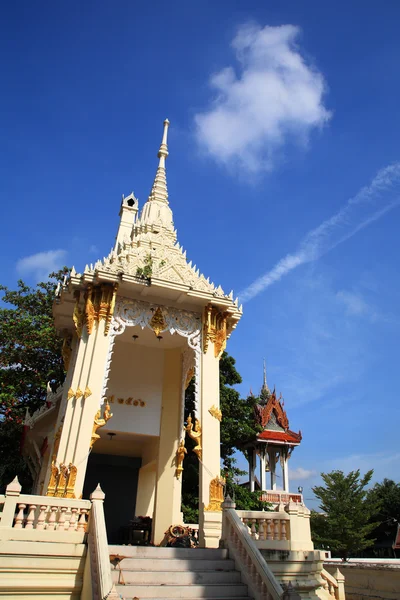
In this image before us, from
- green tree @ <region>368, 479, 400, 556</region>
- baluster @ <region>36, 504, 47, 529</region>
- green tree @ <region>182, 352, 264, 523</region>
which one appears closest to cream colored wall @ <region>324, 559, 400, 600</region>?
green tree @ <region>182, 352, 264, 523</region>

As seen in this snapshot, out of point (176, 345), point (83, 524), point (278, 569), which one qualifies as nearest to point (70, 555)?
point (83, 524)

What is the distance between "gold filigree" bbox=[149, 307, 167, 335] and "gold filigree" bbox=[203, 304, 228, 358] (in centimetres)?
101

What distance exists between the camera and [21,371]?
17.7 m

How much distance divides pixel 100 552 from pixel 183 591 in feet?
4.27

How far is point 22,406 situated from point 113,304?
10093 mm

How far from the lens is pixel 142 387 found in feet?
41.8

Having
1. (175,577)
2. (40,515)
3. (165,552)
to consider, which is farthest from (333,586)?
(40,515)

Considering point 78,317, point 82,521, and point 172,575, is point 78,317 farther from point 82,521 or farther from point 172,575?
point 172,575

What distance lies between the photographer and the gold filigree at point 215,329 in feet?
35.4

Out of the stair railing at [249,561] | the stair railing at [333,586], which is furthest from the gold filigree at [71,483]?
the stair railing at [333,586]

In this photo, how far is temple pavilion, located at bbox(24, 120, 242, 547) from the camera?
913 cm

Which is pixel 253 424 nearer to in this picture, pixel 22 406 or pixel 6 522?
pixel 22 406

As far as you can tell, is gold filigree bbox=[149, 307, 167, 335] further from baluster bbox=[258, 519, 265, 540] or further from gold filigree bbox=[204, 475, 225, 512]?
baluster bbox=[258, 519, 265, 540]

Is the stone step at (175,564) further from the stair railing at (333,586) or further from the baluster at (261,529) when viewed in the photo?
the stair railing at (333,586)
